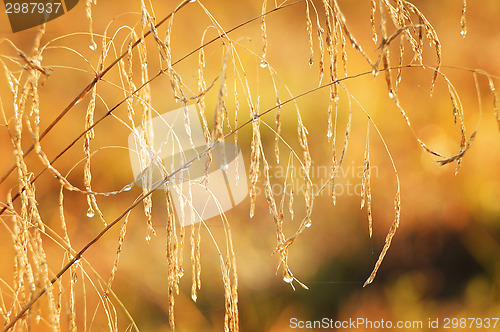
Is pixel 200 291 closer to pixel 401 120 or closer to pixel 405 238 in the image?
pixel 405 238

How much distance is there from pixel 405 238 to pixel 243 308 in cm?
41

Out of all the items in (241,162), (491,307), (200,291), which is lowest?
(491,307)

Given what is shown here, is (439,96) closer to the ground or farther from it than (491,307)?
farther from it

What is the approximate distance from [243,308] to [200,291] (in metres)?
0.11

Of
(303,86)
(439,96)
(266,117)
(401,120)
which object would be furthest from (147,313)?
(439,96)

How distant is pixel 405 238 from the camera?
1207mm

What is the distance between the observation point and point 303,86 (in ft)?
3.81

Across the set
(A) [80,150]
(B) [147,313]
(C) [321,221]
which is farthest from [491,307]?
(A) [80,150]

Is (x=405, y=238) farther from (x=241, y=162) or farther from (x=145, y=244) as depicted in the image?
(x=145, y=244)

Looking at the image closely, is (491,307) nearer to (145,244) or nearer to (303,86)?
(303,86)

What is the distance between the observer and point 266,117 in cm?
116

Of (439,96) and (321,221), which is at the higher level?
(439,96)

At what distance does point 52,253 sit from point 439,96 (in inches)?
37.4

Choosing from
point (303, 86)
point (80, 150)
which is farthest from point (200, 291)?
point (303, 86)
